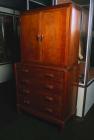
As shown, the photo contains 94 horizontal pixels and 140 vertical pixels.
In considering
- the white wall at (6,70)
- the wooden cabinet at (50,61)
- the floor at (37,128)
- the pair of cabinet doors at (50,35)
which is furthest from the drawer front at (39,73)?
the white wall at (6,70)

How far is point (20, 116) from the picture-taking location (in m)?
2.57

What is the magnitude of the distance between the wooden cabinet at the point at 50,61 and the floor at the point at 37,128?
15 centimetres

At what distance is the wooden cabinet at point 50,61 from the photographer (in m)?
1.93

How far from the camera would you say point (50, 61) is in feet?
6.90

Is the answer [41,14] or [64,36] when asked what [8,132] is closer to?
[64,36]

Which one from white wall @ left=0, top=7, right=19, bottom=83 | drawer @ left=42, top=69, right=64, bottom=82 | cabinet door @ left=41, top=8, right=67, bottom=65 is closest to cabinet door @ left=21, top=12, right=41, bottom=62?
cabinet door @ left=41, top=8, right=67, bottom=65

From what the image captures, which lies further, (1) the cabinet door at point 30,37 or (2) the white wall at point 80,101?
(2) the white wall at point 80,101

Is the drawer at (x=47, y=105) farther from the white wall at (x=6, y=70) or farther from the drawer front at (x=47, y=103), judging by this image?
the white wall at (x=6, y=70)

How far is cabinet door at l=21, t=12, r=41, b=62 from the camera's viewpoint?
2.14 m

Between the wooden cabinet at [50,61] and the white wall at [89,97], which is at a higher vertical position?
the wooden cabinet at [50,61]

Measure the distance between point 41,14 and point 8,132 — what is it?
1.69m

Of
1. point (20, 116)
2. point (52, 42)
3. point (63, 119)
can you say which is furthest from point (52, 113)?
point (52, 42)

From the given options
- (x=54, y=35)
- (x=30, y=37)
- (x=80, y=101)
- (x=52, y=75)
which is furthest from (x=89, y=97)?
(x=30, y=37)

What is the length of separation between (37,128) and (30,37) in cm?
133
